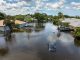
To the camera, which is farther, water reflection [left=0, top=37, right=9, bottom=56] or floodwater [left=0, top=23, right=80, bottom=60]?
water reflection [left=0, top=37, right=9, bottom=56]

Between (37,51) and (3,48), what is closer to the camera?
(37,51)

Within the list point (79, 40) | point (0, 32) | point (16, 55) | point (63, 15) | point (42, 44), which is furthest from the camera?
point (63, 15)

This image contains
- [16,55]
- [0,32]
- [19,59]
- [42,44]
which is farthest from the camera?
[0,32]

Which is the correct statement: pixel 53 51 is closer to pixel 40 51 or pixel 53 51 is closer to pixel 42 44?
pixel 40 51

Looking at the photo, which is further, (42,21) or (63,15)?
(63,15)

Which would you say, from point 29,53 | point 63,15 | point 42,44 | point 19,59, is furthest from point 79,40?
point 63,15

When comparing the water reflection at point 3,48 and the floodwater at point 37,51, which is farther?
the water reflection at point 3,48

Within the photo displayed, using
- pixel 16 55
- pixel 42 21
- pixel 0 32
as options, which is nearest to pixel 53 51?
pixel 16 55

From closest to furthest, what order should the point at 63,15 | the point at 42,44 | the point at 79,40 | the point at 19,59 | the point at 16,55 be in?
the point at 19,59, the point at 16,55, the point at 42,44, the point at 79,40, the point at 63,15

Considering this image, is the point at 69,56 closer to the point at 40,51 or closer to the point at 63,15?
the point at 40,51
